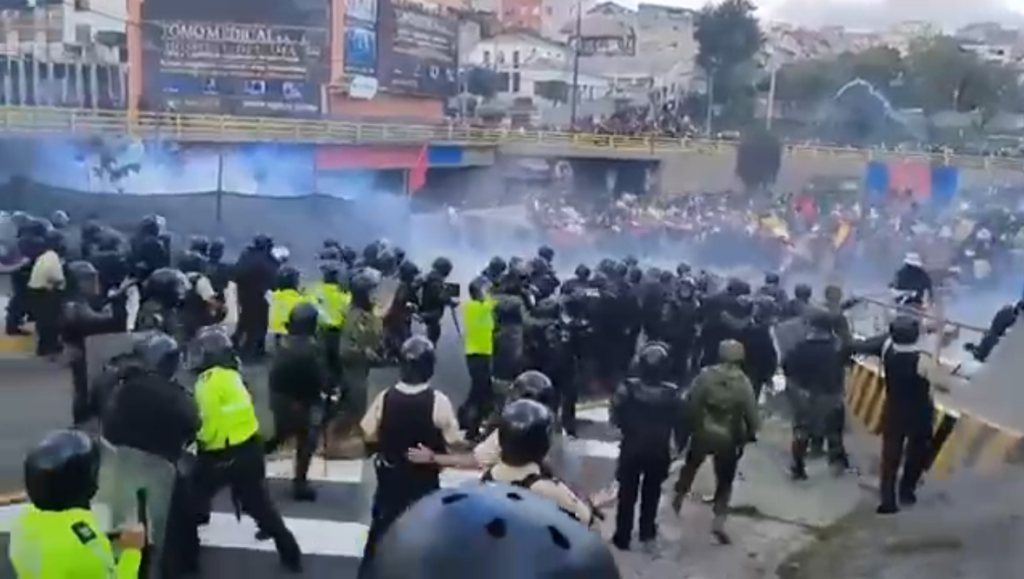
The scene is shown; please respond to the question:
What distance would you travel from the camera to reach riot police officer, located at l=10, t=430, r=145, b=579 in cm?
338

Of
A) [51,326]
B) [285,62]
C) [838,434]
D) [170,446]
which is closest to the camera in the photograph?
[170,446]

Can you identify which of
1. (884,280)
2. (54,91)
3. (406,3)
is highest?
(406,3)

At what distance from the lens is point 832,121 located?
115 feet

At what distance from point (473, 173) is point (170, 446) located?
26961 millimetres

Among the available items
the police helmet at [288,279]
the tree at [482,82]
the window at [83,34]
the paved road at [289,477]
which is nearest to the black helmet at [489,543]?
the paved road at [289,477]

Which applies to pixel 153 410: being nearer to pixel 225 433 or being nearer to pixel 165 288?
pixel 225 433

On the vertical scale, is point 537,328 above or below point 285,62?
below

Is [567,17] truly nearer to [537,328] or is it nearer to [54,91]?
[54,91]

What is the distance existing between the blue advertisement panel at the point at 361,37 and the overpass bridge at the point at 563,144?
2.08 metres

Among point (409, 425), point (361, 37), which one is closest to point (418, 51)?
point (361, 37)

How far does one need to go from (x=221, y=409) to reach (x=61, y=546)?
2264 millimetres

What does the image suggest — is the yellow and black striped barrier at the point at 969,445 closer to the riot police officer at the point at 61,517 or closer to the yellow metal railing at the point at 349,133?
the riot police officer at the point at 61,517

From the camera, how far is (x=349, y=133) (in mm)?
30016

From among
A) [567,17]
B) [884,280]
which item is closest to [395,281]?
[884,280]
